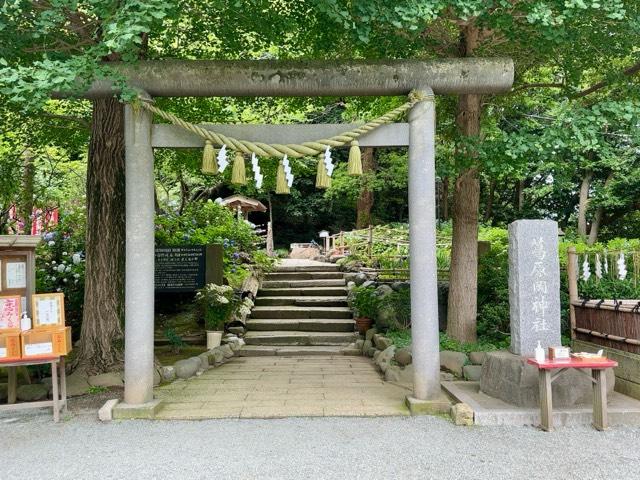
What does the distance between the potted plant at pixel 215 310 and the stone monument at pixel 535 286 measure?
5700mm

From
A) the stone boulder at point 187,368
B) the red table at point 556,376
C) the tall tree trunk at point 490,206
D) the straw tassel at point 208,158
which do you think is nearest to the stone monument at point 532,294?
the red table at point 556,376

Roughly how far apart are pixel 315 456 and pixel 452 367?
345 centimetres

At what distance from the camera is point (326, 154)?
5637mm

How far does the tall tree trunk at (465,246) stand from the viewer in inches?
309

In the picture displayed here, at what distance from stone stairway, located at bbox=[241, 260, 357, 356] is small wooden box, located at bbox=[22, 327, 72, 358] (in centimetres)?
466

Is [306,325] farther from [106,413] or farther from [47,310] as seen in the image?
[47,310]

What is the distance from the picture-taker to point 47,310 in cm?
541

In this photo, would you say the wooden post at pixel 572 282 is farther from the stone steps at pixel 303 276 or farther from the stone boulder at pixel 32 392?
the stone steps at pixel 303 276

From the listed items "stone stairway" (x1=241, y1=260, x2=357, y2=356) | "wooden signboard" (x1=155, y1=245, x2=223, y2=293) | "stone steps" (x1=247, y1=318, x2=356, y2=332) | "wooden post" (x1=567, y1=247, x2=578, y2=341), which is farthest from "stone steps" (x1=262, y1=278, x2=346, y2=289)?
"wooden post" (x1=567, y1=247, x2=578, y2=341)

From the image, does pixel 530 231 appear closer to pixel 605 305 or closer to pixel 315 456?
pixel 605 305

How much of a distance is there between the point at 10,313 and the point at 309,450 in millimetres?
3402

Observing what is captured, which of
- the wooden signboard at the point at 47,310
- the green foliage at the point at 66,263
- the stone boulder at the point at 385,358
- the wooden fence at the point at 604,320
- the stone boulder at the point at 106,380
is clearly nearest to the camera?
the wooden signboard at the point at 47,310

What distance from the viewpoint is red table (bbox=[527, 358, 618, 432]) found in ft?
15.5

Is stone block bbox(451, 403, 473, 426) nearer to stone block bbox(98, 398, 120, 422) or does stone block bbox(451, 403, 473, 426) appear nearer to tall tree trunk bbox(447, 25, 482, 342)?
tall tree trunk bbox(447, 25, 482, 342)
